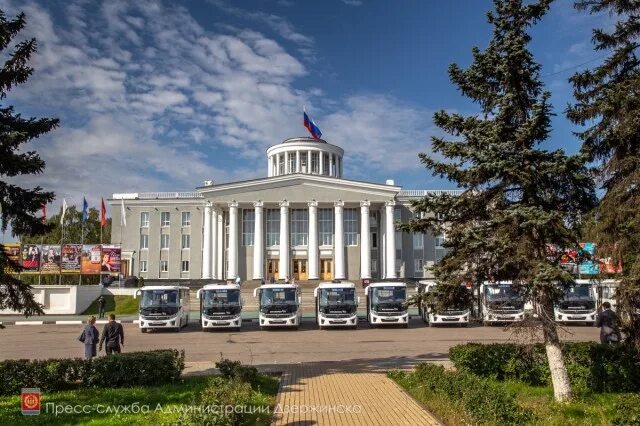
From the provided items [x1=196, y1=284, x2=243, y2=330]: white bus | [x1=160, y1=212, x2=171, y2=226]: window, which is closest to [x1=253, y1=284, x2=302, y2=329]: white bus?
[x1=196, y1=284, x2=243, y2=330]: white bus

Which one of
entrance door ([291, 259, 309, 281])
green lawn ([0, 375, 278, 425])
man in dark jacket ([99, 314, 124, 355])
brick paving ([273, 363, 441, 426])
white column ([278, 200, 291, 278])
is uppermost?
white column ([278, 200, 291, 278])

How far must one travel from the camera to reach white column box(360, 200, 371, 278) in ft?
186

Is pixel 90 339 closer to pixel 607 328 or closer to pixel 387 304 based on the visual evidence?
pixel 607 328

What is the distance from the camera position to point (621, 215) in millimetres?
10523

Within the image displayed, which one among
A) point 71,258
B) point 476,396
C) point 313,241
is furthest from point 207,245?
point 476,396

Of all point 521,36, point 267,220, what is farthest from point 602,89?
point 267,220

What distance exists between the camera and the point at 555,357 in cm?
1073

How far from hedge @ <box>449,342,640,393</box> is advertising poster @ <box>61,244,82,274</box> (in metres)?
39.8

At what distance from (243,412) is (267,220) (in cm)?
5126

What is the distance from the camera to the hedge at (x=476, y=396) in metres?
7.88

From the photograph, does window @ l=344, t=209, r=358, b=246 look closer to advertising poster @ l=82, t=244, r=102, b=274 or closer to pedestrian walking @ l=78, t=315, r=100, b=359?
advertising poster @ l=82, t=244, r=102, b=274

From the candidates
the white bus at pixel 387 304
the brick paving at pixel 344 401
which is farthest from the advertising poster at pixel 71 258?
the brick paving at pixel 344 401

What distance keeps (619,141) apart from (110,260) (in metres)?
43.1

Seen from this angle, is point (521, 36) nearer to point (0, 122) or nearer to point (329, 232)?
point (0, 122)
